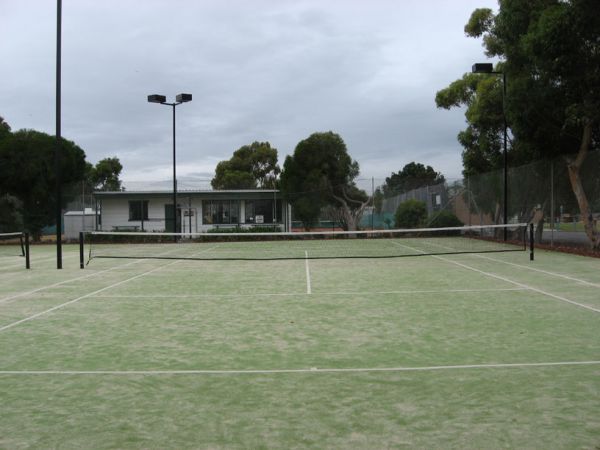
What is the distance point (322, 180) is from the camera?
31.1 metres

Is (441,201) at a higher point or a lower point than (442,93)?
lower

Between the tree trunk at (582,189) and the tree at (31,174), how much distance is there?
24438 millimetres

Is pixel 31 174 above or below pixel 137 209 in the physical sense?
above

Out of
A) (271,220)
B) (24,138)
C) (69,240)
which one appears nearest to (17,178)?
(24,138)

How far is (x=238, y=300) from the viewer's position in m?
8.91

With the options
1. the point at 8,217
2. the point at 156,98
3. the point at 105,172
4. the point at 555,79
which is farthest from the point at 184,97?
Answer: the point at 105,172

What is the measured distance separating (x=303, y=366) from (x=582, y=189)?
15.9 m

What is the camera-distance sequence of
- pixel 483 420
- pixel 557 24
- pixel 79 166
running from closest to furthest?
pixel 483 420 → pixel 557 24 → pixel 79 166

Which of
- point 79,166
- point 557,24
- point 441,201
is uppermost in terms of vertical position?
point 557,24

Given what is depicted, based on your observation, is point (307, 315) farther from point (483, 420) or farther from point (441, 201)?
point (441, 201)

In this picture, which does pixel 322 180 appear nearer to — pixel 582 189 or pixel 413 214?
pixel 413 214

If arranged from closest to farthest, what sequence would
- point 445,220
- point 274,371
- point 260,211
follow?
point 274,371
point 445,220
point 260,211

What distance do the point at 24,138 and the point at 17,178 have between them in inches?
85.6

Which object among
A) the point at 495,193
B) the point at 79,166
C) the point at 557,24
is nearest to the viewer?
the point at 557,24
